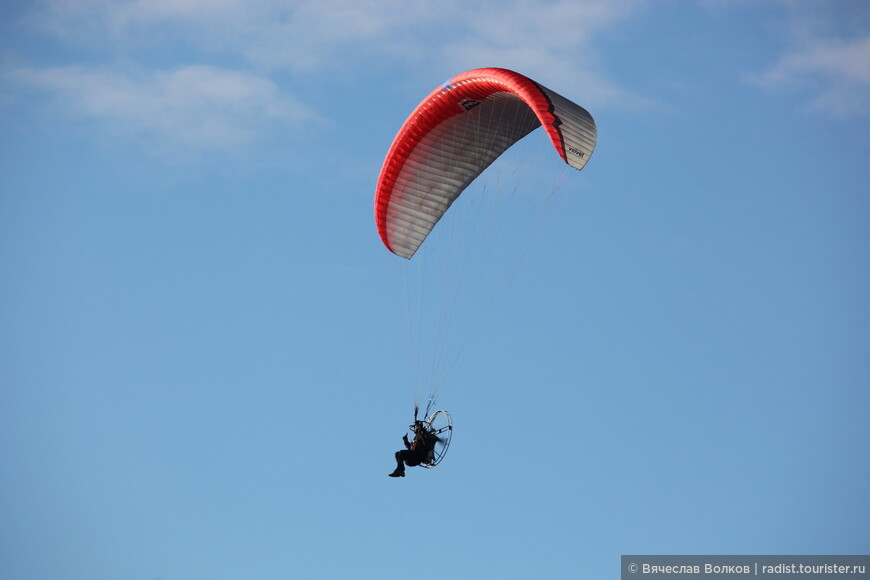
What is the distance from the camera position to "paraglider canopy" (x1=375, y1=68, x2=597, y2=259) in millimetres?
24969

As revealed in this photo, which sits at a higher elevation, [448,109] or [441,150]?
[448,109]

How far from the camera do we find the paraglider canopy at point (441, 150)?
24969 millimetres

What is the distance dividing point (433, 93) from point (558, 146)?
3834 mm

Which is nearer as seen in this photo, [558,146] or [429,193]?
[558,146]

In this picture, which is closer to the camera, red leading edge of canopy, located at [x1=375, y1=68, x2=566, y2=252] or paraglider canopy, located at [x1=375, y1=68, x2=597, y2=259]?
red leading edge of canopy, located at [x1=375, y1=68, x2=566, y2=252]

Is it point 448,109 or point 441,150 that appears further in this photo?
point 441,150

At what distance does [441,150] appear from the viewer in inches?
1017

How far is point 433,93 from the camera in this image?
24.9 m

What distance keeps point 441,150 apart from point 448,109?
98 cm

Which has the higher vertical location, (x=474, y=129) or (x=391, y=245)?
(x=474, y=129)

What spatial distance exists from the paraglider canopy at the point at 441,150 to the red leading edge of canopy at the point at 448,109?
2cm

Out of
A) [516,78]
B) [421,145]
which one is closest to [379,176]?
[421,145]

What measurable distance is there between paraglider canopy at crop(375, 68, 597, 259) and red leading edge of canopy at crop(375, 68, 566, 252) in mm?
18

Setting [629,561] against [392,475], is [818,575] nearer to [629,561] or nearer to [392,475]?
[629,561]
